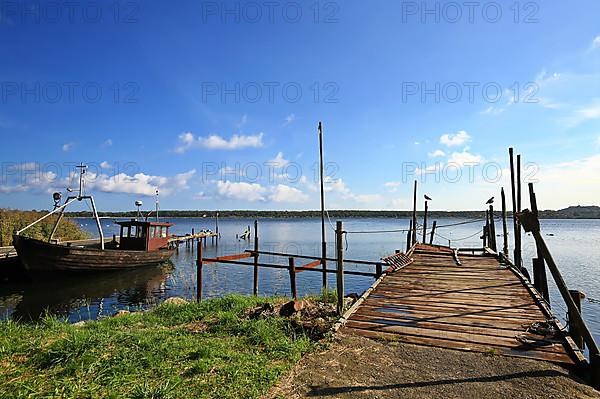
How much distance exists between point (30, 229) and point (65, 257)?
31.7 feet

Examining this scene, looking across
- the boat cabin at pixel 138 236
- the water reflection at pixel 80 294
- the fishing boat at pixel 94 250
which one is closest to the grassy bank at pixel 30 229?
the fishing boat at pixel 94 250

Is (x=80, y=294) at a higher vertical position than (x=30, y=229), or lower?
lower

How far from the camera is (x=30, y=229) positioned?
26.3 metres

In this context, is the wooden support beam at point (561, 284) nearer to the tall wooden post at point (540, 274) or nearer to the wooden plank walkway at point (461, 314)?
the wooden plank walkway at point (461, 314)

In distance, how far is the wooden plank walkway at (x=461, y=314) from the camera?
5.09 metres

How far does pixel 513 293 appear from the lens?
806 cm

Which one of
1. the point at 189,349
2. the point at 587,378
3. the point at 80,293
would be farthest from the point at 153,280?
the point at 587,378

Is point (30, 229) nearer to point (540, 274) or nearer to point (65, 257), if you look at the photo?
point (65, 257)

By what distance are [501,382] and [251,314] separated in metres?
4.46

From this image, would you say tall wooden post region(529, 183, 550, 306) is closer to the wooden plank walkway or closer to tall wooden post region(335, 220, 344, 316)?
the wooden plank walkway

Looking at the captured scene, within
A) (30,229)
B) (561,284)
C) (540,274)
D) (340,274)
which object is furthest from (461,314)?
(30,229)

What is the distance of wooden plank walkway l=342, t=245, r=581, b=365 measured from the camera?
5.09 m

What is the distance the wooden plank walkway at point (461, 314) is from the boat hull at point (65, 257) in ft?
56.5

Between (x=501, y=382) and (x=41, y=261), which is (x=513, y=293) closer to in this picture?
(x=501, y=382)
